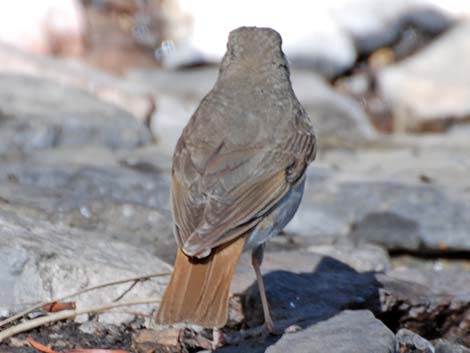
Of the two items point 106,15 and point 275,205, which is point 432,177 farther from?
point 106,15

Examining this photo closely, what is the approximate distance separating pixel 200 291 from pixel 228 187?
611mm

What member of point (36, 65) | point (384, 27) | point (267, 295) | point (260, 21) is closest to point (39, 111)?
point (36, 65)

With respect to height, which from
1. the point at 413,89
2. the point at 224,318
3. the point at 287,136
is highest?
the point at 287,136

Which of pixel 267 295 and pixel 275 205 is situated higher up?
pixel 275 205

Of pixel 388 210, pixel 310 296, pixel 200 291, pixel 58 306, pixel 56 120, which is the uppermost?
pixel 200 291

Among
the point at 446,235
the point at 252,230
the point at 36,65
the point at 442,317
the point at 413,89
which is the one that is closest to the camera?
the point at 252,230

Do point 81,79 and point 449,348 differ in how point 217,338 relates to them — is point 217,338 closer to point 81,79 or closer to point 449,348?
point 449,348

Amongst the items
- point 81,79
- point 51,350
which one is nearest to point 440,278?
point 51,350

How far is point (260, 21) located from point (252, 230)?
25.0ft

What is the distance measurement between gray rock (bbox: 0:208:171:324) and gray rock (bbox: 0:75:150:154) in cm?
274

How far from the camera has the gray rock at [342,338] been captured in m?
4.65

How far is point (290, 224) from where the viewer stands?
7.55 metres

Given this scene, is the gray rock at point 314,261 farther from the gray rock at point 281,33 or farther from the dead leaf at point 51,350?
the gray rock at point 281,33

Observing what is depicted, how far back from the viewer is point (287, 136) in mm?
5438
